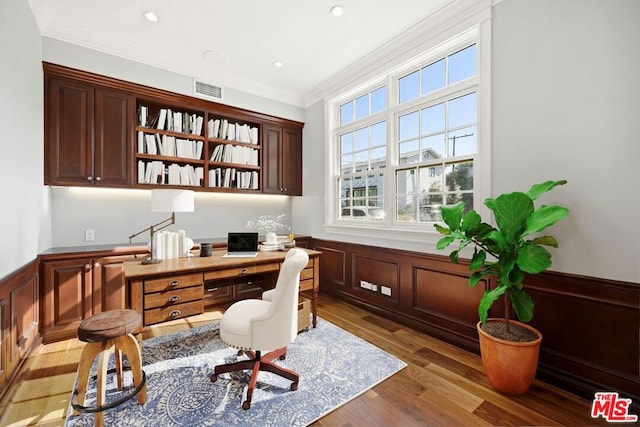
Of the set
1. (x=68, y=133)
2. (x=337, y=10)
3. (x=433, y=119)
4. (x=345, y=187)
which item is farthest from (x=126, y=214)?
(x=433, y=119)

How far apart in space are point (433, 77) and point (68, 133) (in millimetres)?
3708

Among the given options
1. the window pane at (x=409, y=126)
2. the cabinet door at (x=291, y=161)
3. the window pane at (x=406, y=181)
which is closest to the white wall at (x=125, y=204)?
the cabinet door at (x=291, y=161)

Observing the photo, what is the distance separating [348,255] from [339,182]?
3.48ft

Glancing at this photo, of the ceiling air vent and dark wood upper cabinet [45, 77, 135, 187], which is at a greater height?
the ceiling air vent

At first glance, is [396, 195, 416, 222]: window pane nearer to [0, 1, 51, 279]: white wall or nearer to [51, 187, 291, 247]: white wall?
[51, 187, 291, 247]: white wall

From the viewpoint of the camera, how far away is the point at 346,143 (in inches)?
150

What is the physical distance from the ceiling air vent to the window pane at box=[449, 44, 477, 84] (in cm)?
278

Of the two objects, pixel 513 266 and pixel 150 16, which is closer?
pixel 513 266

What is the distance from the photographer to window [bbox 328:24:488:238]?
8.25ft

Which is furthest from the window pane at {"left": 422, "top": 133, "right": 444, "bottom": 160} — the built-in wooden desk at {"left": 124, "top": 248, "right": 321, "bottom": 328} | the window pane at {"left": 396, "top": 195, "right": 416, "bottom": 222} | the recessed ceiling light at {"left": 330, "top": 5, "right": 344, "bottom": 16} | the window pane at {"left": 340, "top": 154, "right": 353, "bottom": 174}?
the built-in wooden desk at {"left": 124, "top": 248, "right": 321, "bottom": 328}

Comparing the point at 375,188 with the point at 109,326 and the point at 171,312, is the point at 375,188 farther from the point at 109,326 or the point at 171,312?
the point at 109,326

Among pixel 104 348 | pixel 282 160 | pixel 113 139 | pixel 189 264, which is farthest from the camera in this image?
pixel 282 160

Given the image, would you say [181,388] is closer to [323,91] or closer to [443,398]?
[443,398]

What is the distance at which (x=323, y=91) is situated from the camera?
3.91m
